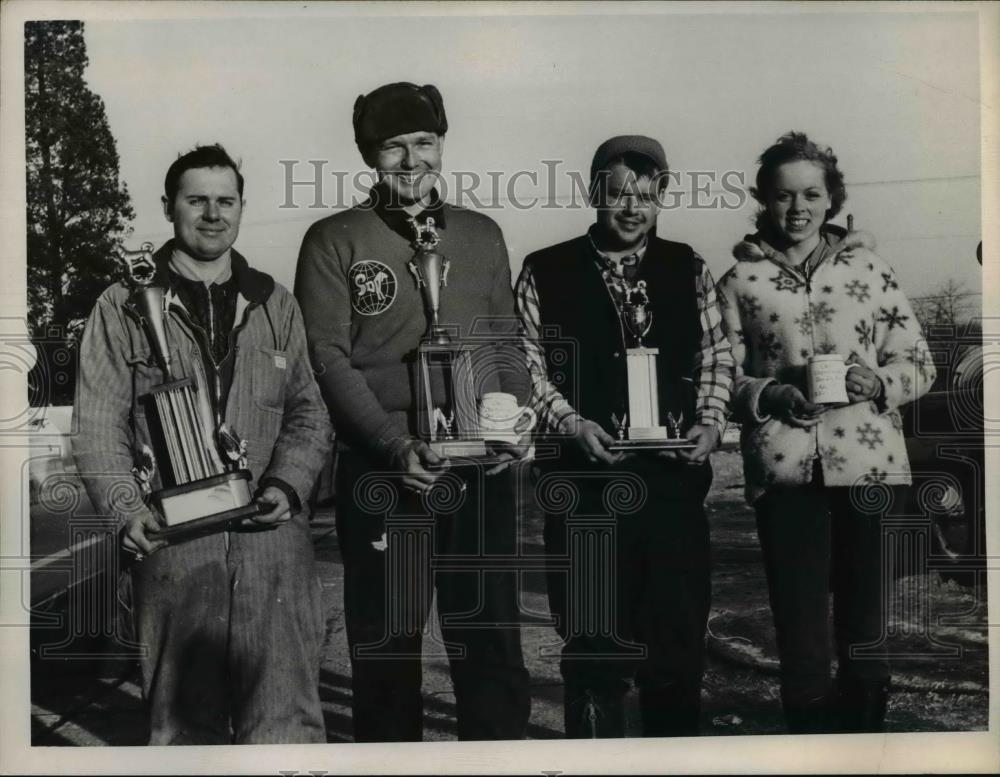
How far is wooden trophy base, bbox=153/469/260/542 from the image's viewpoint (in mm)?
4102

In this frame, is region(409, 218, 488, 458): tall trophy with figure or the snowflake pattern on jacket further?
the snowflake pattern on jacket

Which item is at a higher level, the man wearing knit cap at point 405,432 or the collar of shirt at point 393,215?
the collar of shirt at point 393,215

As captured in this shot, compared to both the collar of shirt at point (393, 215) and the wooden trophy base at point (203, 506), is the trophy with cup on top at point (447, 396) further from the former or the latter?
the wooden trophy base at point (203, 506)

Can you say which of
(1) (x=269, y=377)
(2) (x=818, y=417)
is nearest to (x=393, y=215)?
(1) (x=269, y=377)

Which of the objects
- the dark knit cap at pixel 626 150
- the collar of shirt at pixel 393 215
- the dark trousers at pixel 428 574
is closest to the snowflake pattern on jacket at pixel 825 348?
the dark knit cap at pixel 626 150

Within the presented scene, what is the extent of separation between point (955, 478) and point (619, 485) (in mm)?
1279

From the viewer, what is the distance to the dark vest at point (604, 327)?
4.24m

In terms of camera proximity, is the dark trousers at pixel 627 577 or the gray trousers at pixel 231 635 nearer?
the gray trousers at pixel 231 635

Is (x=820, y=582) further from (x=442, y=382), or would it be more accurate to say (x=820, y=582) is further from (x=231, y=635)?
(x=231, y=635)

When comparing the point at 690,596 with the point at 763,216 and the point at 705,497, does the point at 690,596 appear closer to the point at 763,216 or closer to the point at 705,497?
the point at 705,497

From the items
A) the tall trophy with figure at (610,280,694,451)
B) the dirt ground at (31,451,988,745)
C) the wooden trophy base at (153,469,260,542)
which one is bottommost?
the dirt ground at (31,451,988,745)

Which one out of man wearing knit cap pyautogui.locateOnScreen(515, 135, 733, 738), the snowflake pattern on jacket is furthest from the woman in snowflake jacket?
man wearing knit cap pyautogui.locateOnScreen(515, 135, 733, 738)

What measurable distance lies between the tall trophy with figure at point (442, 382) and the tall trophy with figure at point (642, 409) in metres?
0.52

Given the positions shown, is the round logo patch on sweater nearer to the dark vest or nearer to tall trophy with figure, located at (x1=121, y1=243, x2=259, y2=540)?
the dark vest
